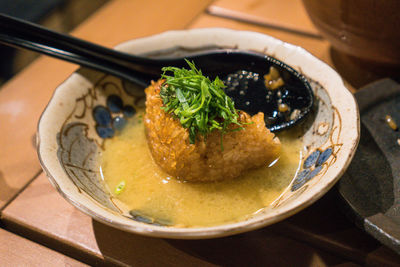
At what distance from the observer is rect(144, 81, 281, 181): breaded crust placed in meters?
1.29

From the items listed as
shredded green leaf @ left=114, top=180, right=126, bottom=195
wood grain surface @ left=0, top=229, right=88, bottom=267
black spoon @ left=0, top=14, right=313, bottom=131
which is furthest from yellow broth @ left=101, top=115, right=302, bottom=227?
wood grain surface @ left=0, top=229, right=88, bottom=267

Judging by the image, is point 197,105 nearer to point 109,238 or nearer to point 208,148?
point 208,148

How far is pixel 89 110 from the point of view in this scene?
1.61 metres

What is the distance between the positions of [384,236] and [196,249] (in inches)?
21.5

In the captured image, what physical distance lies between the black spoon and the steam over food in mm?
166

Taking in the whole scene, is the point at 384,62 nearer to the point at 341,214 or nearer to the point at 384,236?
the point at 341,214

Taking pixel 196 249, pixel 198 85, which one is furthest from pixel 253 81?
pixel 196 249

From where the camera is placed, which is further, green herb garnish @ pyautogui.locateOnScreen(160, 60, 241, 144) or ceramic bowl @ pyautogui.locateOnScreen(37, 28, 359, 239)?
green herb garnish @ pyautogui.locateOnScreen(160, 60, 241, 144)

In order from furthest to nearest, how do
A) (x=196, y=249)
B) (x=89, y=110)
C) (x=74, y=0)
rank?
(x=74, y=0)
(x=89, y=110)
(x=196, y=249)

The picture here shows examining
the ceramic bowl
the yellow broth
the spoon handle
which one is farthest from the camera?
the spoon handle

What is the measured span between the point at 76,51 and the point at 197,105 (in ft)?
2.08

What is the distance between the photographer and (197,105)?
49.6 inches

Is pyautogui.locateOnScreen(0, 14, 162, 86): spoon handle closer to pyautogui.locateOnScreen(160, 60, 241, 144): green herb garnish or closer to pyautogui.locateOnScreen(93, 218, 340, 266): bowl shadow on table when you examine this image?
pyautogui.locateOnScreen(160, 60, 241, 144): green herb garnish

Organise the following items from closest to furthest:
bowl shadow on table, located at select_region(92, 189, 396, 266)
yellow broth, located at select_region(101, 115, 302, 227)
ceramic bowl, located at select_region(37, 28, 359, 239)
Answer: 1. ceramic bowl, located at select_region(37, 28, 359, 239)
2. bowl shadow on table, located at select_region(92, 189, 396, 266)
3. yellow broth, located at select_region(101, 115, 302, 227)
